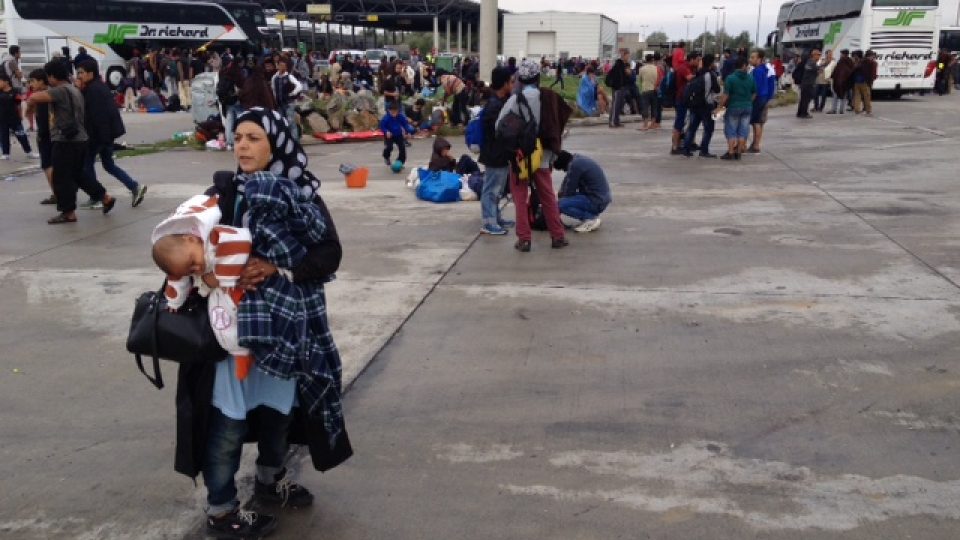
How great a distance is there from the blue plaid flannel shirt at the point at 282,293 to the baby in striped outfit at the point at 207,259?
0.05 metres

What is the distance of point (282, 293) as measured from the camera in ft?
9.61

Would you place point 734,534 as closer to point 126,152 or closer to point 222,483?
point 222,483

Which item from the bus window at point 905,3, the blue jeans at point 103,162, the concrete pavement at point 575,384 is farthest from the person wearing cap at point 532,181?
the bus window at point 905,3

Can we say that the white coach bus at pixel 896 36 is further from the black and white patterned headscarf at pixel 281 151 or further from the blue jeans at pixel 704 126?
the black and white patterned headscarf at pixel 281 151

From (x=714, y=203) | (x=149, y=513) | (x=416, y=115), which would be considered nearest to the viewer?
(x=149, y=513)

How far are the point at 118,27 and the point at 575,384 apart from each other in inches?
1321

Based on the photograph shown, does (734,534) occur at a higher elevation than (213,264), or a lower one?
lower

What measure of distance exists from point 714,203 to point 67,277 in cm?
696

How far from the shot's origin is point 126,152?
15406 millimetres

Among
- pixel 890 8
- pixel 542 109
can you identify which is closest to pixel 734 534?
pixel 542 109

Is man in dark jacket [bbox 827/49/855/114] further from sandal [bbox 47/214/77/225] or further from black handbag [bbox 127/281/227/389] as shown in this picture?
black handbag [bbox 127/281/227/389]

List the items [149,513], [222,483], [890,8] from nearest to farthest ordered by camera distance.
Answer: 1. [222,483]
2. [149,513]
3. [890,8]

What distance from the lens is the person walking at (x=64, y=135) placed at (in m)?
8.62

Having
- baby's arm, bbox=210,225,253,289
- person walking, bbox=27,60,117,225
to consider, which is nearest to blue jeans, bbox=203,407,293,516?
baby's arm, bbox=210,225,253,289
